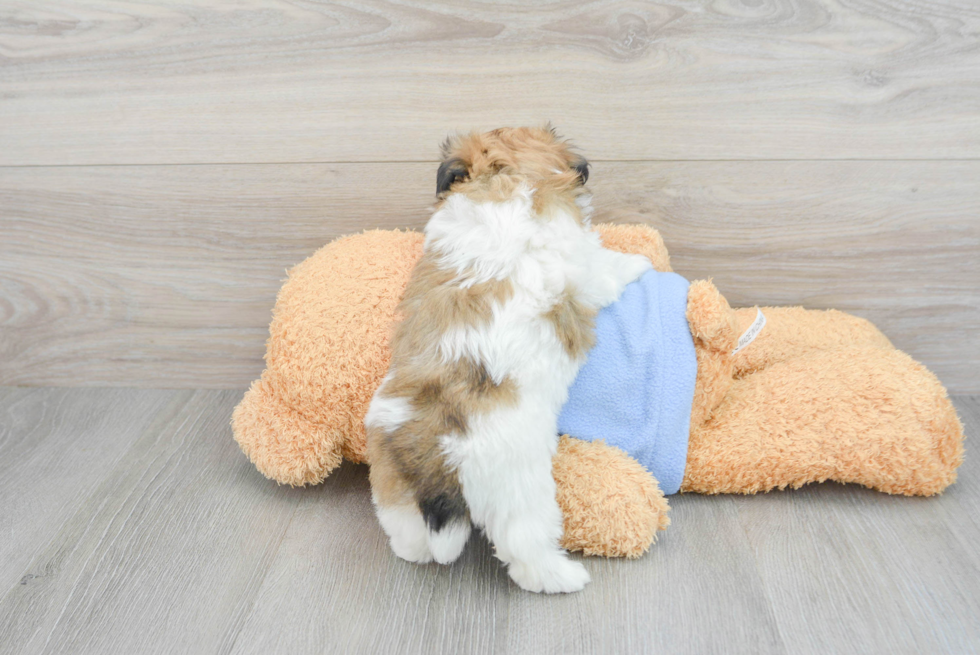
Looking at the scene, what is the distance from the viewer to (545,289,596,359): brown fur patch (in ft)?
2.97

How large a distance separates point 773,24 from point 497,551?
944 millimetres

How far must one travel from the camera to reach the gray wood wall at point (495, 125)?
1.19 metres

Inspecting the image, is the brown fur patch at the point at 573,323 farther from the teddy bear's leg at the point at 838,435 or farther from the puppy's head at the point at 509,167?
the teddy bear's leg at the point at 838,435

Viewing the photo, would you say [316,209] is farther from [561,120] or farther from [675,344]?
[675,344]

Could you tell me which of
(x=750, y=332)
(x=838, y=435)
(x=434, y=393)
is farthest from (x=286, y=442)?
(x=838, y=435)

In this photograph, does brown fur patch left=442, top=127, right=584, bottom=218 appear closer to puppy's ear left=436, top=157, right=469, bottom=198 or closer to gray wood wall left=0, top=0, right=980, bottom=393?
puppy's ear left=436, top=157, right=469, bottom=198

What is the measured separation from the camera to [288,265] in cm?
138

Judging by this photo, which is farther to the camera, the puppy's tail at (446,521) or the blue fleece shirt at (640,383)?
the blue fleece shirt at (640,383)

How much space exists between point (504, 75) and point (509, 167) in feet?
1.07

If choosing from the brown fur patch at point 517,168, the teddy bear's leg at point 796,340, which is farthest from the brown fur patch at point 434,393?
the teddy bear's leg at point 796,340

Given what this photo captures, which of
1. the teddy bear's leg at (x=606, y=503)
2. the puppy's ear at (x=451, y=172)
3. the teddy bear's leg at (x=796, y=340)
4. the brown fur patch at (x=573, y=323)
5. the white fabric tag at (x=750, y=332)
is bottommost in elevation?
the teddy bear's leg at (x=606, y=503)

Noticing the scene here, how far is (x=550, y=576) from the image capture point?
2.96ft

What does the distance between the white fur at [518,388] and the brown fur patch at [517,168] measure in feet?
0.07

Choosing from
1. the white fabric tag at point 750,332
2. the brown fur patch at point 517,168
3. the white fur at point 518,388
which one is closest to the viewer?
the white fur at point 518,388
